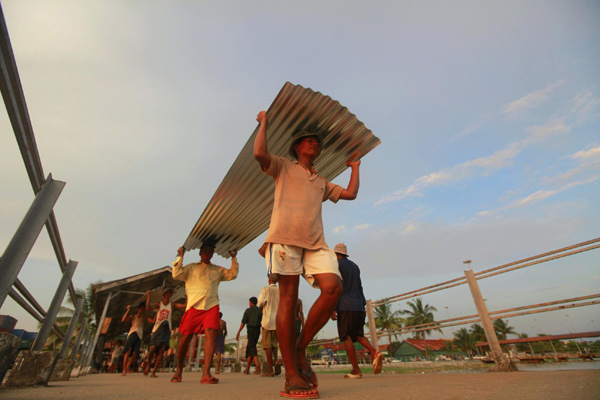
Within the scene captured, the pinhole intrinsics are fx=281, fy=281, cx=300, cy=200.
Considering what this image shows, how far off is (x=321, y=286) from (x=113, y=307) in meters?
14.4

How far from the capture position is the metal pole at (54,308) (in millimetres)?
2768

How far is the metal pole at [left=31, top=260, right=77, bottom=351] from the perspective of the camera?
9.08ft

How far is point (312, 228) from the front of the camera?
2090 mm

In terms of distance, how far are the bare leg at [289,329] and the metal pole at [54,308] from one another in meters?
2.60

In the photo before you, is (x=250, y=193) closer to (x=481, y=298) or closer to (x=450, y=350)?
(x=481, y=298)

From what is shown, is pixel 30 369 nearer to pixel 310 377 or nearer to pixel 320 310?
A: pixel 310 377

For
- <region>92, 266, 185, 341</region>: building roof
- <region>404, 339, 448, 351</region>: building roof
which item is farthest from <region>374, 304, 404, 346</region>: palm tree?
<region>92, 266, 185, 341</region>: building roof

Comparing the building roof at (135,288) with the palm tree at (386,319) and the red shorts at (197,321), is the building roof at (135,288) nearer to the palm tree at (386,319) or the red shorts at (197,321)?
the red shorts at (197,321)

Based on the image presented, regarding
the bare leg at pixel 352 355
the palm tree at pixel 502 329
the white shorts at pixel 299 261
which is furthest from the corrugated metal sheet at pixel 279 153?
A: the palm tree at pixel 502 329

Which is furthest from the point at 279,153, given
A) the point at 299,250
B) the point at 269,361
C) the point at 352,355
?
the point at 269,361

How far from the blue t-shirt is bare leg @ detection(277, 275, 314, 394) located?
220 cm

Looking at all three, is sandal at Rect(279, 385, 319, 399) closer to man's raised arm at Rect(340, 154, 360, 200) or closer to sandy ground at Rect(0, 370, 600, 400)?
sandy ground at Rect(0, 370, 600, 400)

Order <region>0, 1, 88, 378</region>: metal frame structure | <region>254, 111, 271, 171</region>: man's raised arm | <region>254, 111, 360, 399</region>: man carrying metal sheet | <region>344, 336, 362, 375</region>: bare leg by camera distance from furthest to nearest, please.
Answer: <region>344, 336, 362, 375</region>: bare leg
<region>254, 111, 271, 171</region>: man's raised arm
<region>254, 111, 360, 399</region>: man carrying metal sheet
<region>0, 1, 88, 378</region>: metal frame structure

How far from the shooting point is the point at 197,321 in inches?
147
